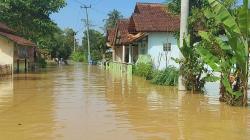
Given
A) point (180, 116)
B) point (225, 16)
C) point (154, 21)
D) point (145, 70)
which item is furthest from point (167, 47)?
point (180, 116)

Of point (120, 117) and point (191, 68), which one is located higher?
point (191, 68)

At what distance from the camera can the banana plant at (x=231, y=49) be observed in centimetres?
1388

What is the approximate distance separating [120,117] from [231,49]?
15.3 feet

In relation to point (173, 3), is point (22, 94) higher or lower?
lower

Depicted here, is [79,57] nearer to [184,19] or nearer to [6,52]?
[6,52]

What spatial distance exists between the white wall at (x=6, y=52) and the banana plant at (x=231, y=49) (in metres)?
21.9

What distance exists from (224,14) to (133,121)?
4.38 m

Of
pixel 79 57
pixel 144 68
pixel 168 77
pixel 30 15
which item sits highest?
pixel 30 15

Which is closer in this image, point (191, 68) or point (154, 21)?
point (191, 68)

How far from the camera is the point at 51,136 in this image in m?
9.83

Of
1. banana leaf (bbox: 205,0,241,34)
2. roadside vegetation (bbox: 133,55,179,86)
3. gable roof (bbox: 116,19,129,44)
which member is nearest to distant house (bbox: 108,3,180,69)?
gable roof (bbox: 116,19,129,44)

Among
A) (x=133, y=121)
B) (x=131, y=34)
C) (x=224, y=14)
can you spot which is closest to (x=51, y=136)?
(x=133, y=121)

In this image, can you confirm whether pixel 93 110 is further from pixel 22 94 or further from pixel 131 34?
pixel 131 34

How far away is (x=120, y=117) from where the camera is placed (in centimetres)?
1259
